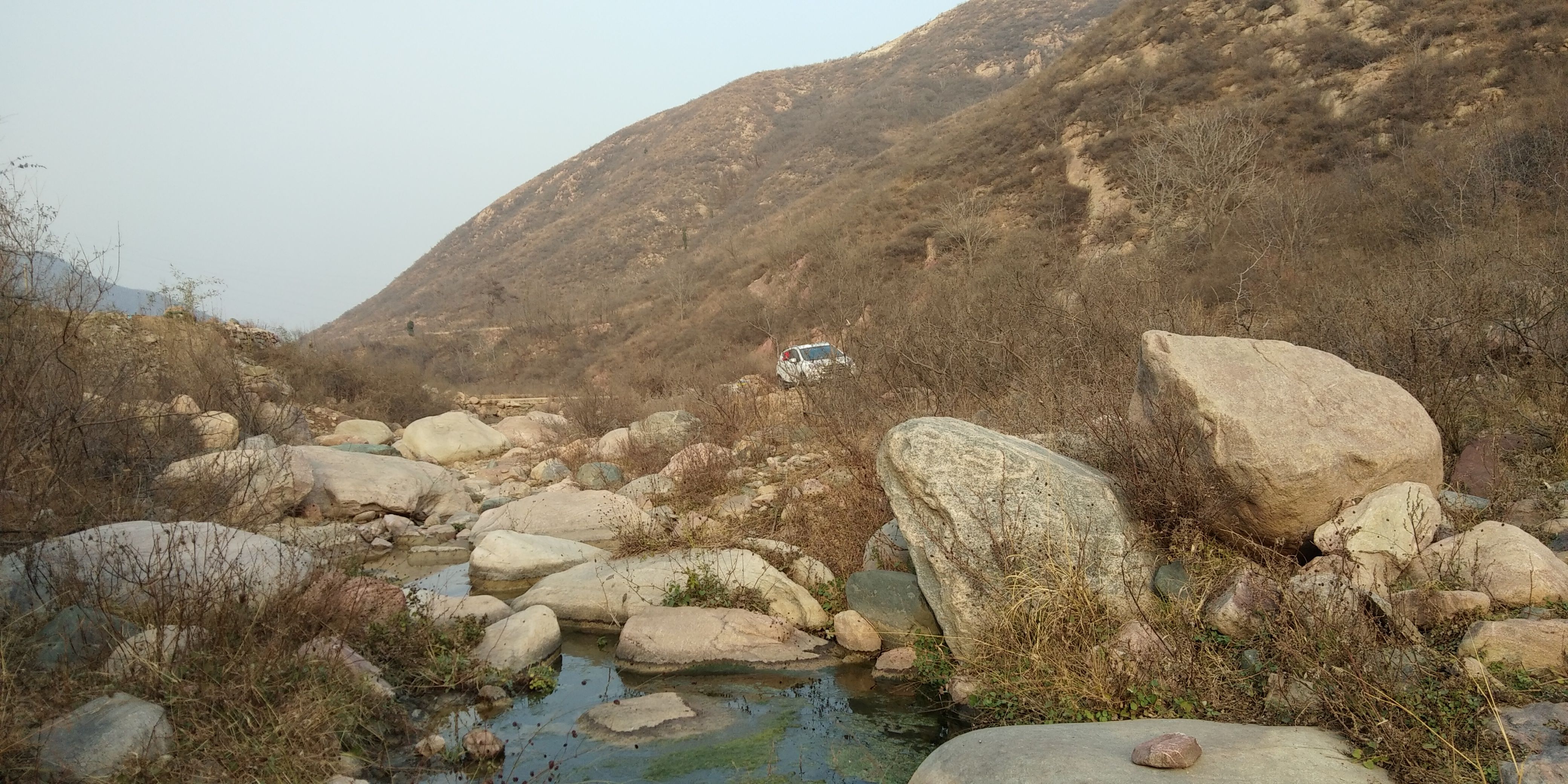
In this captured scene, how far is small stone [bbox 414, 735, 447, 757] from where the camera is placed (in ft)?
16.9

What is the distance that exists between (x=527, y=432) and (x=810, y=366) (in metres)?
8.13

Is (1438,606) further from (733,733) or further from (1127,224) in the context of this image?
(1127,224)

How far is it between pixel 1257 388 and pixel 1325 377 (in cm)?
57

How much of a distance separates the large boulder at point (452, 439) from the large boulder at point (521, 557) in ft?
27.5

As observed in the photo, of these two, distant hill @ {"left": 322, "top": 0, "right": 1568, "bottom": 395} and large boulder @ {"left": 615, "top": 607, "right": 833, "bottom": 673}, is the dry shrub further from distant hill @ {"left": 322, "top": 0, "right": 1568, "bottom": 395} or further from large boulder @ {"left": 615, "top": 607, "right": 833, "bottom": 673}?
distant hill @ {"left": 322, "top": 0, "right": 1568, "bottom": 395}

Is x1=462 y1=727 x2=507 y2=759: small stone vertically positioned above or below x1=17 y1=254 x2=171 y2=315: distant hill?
below

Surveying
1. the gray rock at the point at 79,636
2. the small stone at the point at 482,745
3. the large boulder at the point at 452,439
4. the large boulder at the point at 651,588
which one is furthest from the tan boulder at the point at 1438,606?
the large boulder at the point at 452,439

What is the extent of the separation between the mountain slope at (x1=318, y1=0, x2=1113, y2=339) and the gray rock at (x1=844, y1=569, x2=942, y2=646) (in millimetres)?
36923

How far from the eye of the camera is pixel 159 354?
52.1 feet

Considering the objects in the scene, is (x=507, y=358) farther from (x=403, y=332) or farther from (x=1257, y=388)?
(x=1257, y=388)

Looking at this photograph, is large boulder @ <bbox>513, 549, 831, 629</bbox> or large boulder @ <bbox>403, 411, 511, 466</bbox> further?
large boulder @ <bbox>403, 411, 511, 466</bbox>

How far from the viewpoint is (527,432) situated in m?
19.4

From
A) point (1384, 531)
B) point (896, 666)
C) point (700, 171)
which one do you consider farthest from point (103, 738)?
point (700, 171)

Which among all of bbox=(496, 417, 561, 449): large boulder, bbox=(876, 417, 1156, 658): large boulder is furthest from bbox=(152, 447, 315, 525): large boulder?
bbox=(496, 417, 561, 449): large boulder
